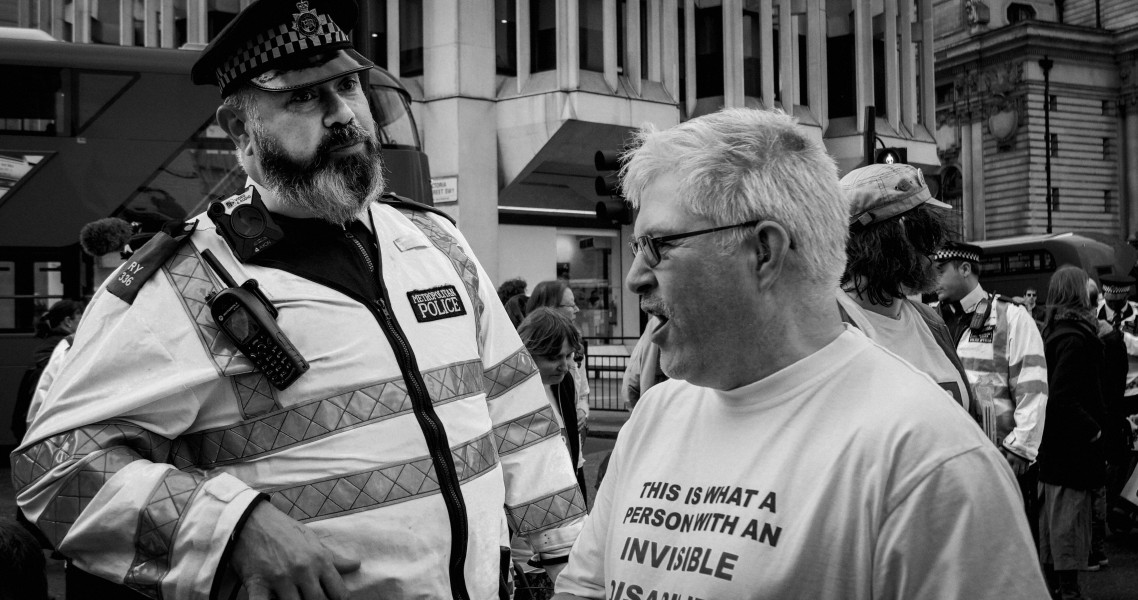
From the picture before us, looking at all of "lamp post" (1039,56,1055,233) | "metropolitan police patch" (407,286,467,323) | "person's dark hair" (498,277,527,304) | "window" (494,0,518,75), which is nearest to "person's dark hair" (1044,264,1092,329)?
"person's dark hair" (498,277,527,304)

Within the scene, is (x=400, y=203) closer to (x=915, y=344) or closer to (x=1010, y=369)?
(x=915, y=344)

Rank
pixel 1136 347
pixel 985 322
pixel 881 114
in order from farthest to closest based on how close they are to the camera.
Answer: pixel 881 114 < pixel 1136 347 < pixel 985 322

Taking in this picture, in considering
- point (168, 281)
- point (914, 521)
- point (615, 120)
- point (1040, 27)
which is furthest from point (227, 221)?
point (1040, 27)

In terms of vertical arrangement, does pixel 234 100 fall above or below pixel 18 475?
above

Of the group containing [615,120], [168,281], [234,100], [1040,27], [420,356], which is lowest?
[420,356]

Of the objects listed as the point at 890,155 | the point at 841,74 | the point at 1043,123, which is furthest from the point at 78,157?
the point at 1043,123

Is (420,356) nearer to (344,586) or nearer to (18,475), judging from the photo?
(344,586)

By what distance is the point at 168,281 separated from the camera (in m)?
2.45

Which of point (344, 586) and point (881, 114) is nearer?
point (344, 586)

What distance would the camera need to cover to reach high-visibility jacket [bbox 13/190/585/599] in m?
2.21

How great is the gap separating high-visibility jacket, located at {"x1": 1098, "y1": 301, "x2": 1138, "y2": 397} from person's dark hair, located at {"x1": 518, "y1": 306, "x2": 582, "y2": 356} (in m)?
5.33

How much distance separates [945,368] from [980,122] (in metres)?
62.9

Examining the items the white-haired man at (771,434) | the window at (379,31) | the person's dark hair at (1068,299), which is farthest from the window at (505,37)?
the white-haired man at (771,434)

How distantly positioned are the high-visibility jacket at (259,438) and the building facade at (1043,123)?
60.4 m
